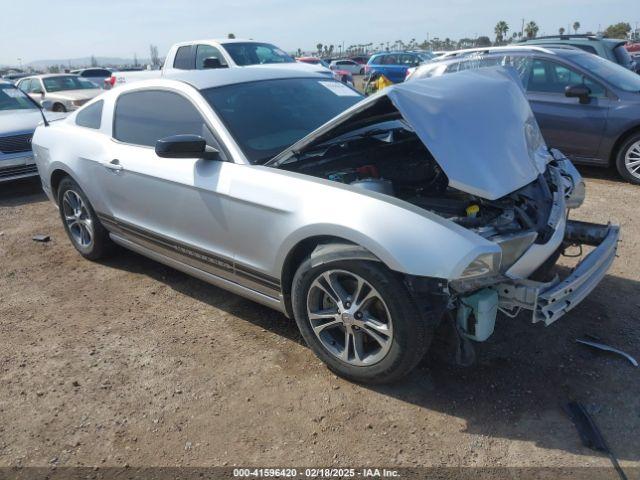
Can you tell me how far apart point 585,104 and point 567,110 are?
0.21 metres

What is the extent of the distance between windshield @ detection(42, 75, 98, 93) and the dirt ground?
11793 millimetres

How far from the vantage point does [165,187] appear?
11.9 feet

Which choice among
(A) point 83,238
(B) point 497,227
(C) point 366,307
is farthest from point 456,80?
(A) point 83,238

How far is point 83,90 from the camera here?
45.5ft

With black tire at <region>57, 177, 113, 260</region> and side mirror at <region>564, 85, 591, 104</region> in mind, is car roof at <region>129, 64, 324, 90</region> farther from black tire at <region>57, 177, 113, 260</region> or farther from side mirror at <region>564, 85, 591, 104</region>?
side mirror at <region>564, 85, 591, 104</region>

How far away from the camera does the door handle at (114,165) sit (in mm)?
3982

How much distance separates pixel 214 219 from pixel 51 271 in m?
2.34

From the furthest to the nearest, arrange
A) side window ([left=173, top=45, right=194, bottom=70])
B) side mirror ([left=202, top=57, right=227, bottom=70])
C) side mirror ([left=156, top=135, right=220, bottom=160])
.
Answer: side window ([left=173, top=45, right=194, bottom=70])
side mirror ([left=202, top=57, right=227, bottom=70])
side mirror ([left=156, top=135, right=220, bottom=160])

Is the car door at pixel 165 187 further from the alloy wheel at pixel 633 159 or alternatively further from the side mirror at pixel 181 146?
the alloy wheel at pixel 633 159

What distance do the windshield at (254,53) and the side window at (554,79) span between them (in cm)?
523

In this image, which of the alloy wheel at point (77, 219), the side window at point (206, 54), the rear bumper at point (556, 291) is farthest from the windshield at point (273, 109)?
the side window at point (206, 54)

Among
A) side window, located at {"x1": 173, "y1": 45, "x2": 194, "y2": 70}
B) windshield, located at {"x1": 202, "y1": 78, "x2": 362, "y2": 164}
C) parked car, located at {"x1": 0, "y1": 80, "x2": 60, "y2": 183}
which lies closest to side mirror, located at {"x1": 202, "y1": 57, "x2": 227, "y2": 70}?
side window, located at {"x1": 173, "y1": 45, "x2": 194, "y2": 70}

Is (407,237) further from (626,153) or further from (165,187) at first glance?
(626,153)

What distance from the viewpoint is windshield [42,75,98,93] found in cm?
1402
